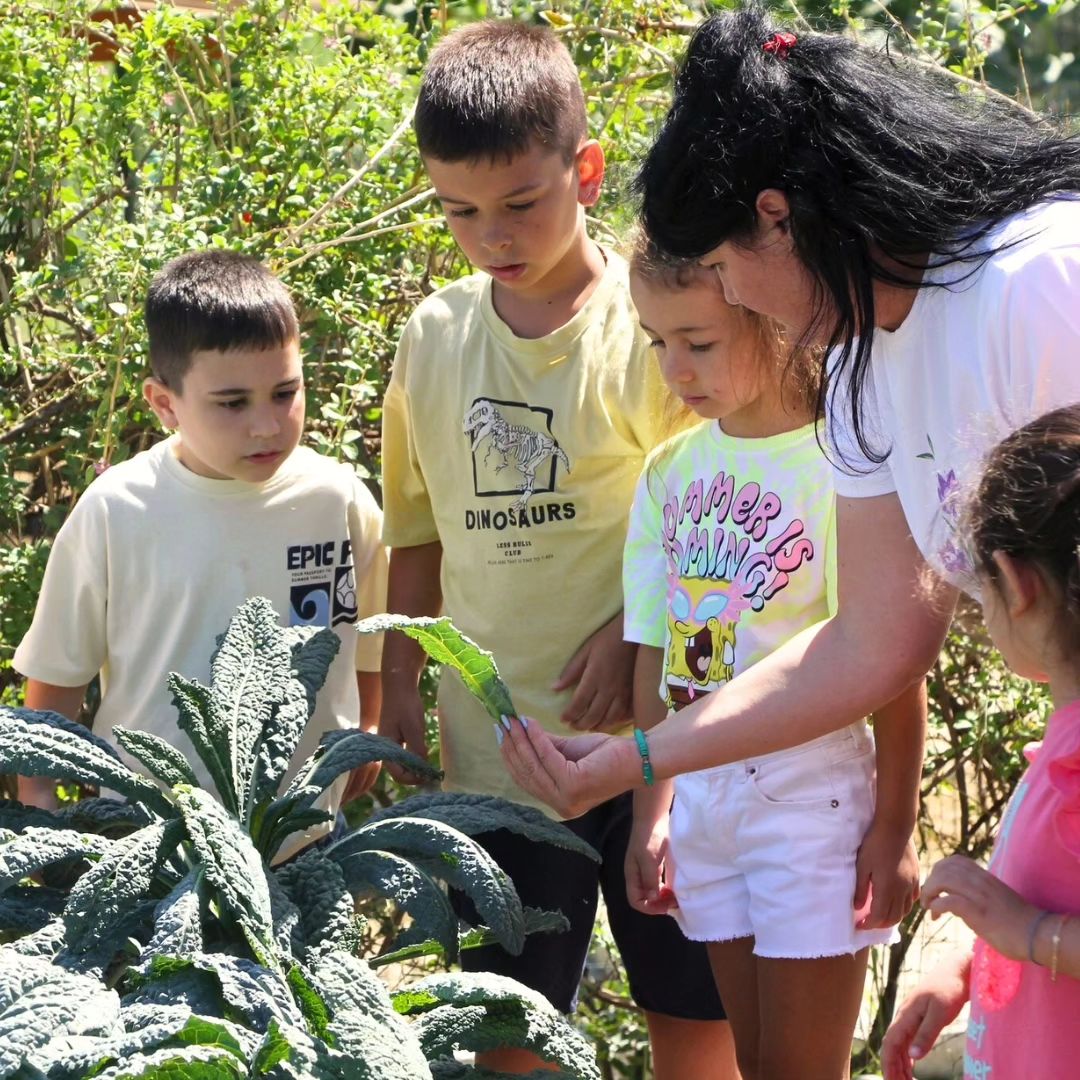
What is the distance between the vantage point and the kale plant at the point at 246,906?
61.3 inches

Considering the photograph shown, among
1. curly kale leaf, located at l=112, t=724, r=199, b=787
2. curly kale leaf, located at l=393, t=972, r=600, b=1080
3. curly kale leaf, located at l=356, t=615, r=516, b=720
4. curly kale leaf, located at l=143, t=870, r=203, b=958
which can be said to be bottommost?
curly kale leaf, located at l=393, t=972, r=600, b=1080

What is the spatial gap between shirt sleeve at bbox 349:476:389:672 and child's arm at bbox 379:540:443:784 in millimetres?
23

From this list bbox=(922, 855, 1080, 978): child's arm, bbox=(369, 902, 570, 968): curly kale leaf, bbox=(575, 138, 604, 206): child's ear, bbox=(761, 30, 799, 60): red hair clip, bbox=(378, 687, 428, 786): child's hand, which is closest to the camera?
bbox=(922, 855, 1080, 978): child's arm

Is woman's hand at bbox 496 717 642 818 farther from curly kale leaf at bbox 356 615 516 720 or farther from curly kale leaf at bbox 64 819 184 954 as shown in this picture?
curly kale leaf at bbox 64 819 184 954

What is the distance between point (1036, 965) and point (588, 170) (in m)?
1.51

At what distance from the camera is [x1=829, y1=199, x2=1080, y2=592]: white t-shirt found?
5.25ft

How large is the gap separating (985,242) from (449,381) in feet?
3.66

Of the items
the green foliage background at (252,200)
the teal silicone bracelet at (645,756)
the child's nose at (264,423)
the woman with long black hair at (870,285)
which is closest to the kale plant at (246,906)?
the teal silicone bracelet at (645,756)

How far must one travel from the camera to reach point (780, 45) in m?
1.85

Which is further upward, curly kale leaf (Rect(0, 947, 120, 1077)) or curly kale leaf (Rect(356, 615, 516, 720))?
curly kale leaf (Rect(356, 615, 516, 720))

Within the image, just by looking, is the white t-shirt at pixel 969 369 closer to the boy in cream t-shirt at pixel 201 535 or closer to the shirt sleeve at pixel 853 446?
the shirt sleeve at pixel 853 446

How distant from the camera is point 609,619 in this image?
2551 millimetres

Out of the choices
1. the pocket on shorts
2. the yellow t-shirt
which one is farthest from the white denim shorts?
the yellow t-shirt

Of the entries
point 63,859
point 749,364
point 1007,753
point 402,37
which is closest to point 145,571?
point 63,859
